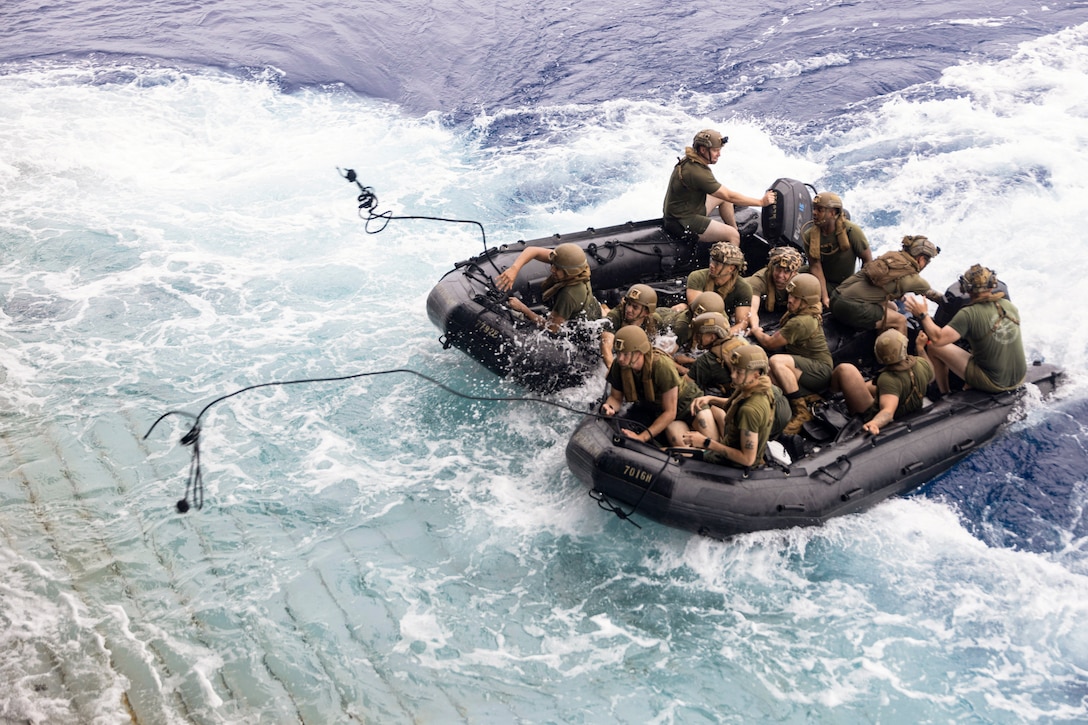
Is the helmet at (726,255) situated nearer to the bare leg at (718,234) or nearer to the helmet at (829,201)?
the helmet at (829,201)

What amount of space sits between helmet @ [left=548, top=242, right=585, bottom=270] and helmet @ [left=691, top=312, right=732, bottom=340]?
4.51ft

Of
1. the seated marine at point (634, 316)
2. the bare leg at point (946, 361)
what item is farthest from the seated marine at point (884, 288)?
the seated marine at point (634, 316)

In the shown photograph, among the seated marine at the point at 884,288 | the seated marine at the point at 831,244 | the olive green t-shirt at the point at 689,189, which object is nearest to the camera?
the seated marine at the point at 884,288

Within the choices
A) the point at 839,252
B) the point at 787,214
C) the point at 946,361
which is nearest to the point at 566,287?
the point at 839,252

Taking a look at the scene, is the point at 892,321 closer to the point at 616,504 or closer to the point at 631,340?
the point at 631,340

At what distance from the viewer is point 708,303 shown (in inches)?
266

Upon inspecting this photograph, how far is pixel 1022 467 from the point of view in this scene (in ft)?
23.9

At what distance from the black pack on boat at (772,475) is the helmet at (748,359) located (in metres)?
0.87

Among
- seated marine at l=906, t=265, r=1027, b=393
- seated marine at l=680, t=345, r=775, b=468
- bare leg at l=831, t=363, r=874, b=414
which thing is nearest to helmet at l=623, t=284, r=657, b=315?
seated marine at l=680, t=345, r=775, b=468

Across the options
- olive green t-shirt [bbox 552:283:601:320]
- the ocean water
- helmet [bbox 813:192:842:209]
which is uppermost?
helmet [bbox 813:192:842:209]

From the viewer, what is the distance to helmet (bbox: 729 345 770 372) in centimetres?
589

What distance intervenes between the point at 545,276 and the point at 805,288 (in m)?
2.85

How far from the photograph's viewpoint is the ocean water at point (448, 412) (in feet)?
19.4

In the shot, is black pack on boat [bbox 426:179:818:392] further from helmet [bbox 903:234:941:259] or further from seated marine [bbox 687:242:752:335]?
helmet [bbox 903:234:941:259]
